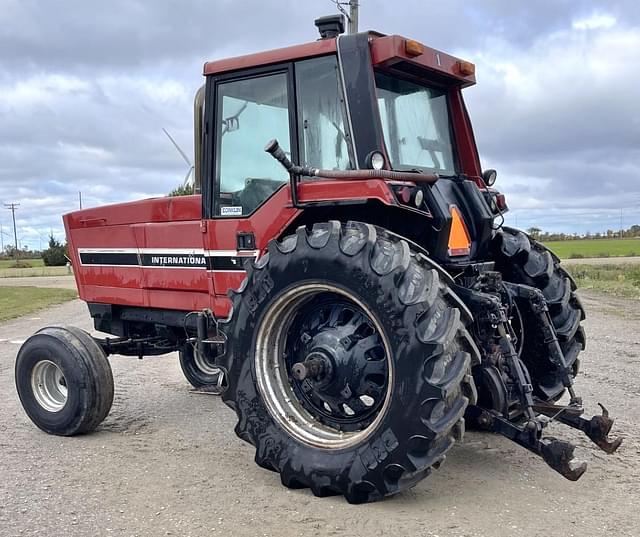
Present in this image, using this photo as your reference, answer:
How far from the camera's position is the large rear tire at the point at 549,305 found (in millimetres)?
5102

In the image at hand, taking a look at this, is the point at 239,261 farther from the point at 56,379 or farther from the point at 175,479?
the point at 56,379


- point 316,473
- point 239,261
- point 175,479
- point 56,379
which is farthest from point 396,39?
point 56,379

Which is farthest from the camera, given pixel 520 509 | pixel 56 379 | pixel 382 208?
pixel 56 379

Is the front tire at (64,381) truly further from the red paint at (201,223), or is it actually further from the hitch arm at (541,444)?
the hitch arm at (541,444)

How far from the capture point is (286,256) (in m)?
4.18

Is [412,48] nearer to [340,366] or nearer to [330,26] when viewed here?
[330,26]

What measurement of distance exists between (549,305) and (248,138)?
254cm

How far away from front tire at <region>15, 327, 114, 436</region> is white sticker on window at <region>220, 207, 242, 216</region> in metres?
1.61

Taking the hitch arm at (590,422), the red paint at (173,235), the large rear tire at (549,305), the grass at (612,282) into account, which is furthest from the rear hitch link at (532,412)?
the grass at (612,282)

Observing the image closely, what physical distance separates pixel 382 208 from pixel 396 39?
3.47 feet

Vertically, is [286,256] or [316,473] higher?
[286,256]

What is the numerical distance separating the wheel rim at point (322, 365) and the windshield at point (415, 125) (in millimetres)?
1083

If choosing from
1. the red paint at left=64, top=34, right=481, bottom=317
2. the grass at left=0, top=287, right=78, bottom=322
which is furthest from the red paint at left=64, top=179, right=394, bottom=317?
the grass at left=0, top=287, right=78, bottom=322

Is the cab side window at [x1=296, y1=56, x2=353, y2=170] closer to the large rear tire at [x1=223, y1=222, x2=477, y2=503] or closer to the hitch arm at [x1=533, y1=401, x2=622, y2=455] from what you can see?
the large rear tire at [x1=223, y1=222, x2=477, y2=503]
